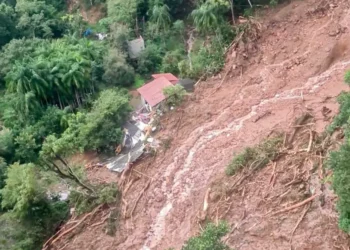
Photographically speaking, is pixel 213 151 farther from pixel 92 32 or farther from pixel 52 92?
pixel 92 32

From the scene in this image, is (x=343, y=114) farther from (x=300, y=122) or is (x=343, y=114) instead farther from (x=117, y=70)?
(x=117, y=70)

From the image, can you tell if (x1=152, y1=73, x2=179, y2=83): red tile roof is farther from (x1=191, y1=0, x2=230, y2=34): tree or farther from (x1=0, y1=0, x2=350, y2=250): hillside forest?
(x1=191, y1=0, x2=230, y2=34): tree

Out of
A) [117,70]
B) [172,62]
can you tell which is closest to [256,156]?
[172,62]

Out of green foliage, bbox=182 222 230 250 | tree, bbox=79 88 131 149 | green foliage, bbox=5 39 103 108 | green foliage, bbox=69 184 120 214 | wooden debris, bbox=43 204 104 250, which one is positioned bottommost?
wooden debris, bbox=43 204 104 250

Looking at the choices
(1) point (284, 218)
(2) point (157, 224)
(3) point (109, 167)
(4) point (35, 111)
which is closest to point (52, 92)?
(4) point (35, 111)

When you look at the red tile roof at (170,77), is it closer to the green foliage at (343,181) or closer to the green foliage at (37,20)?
the green foliage at (37,20)

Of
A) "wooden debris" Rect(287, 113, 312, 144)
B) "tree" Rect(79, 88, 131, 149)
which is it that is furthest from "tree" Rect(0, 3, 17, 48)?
"wooden debris" Rect(287, 113, 312, 144)
